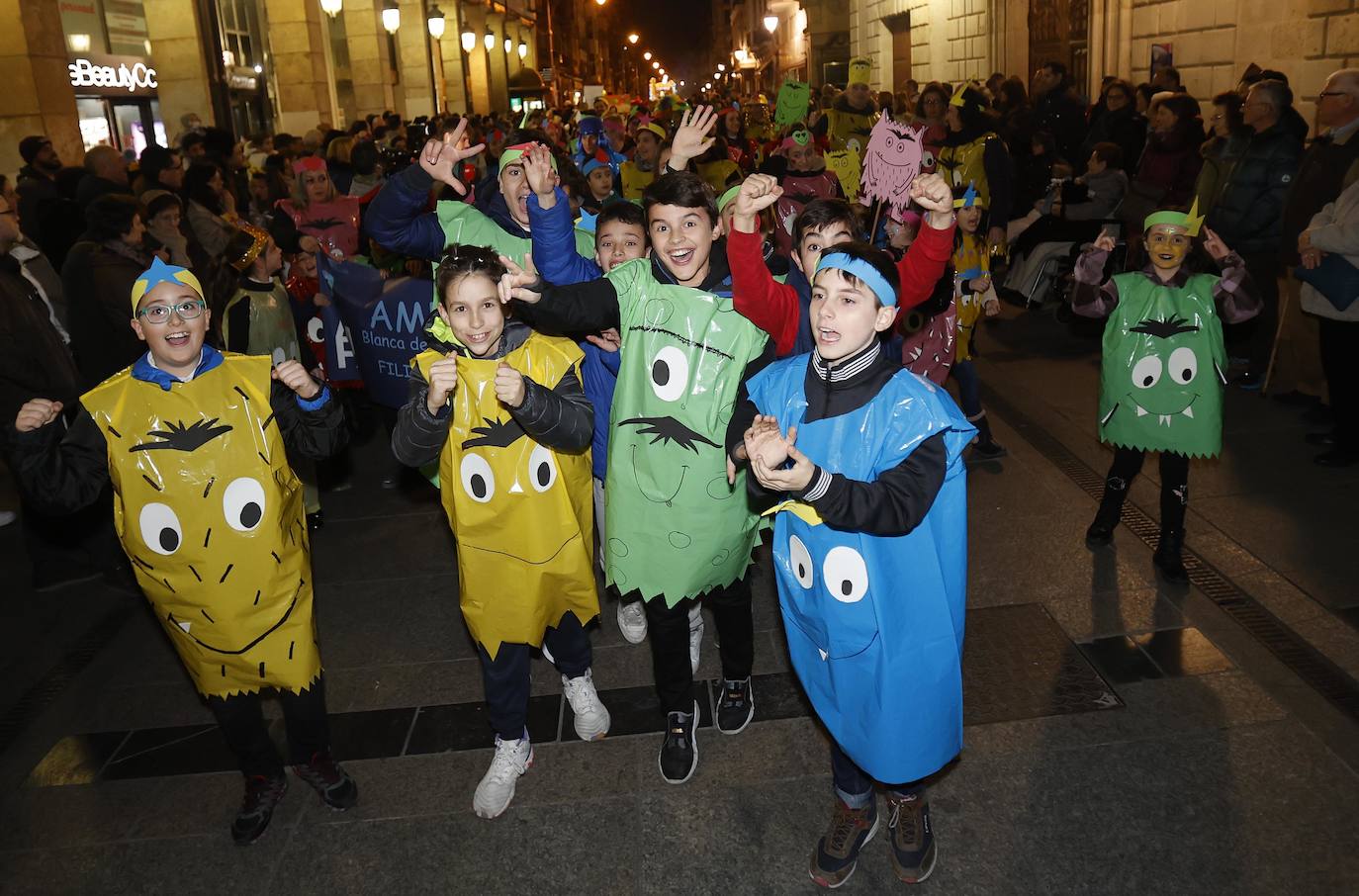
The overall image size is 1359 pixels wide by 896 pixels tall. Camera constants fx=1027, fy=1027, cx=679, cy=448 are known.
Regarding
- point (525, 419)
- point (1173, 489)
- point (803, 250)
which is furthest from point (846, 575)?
point (1173, 489)

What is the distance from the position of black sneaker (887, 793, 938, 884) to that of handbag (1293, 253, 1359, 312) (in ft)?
16.5

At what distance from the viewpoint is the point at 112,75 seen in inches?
637

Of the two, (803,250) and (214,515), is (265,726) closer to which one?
(214,515)

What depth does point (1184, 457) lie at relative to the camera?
15.5ft

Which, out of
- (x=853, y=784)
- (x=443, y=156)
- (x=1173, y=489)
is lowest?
(x=853, y=784)

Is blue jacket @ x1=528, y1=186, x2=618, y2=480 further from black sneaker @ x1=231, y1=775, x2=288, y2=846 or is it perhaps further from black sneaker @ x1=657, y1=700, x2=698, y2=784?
black sneaker @ x1=231, y1=775, x2=288, y2=846

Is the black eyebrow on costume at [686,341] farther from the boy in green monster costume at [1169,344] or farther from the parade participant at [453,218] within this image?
the boy in green monster costume at [1169,344]

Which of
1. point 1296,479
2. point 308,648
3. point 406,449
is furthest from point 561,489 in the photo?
point 1296,479

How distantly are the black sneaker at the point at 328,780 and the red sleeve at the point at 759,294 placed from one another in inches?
84.6

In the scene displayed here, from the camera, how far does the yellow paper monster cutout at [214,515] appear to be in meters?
3.14

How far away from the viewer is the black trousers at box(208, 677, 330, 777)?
3.48 metres

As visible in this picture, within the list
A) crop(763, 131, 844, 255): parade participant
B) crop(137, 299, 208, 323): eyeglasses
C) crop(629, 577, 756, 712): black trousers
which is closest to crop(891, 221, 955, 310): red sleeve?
crop(629, 577, 756, 712): black trousers

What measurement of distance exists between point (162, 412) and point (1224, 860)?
350 centimetres

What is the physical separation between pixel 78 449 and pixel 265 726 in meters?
1.13
